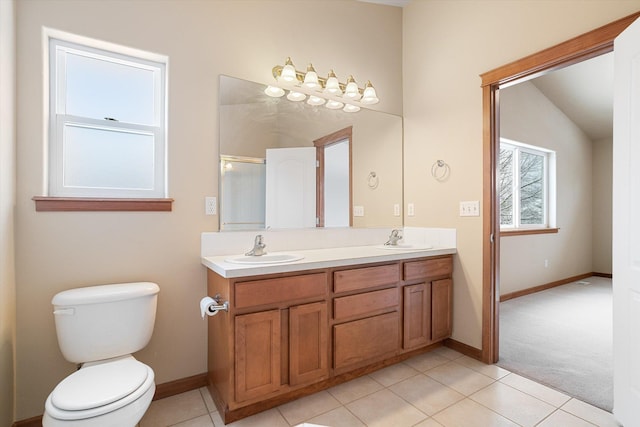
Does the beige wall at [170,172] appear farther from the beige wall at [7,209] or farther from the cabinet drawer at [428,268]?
the cabinet drawer at [428,268]

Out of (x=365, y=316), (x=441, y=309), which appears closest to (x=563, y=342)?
(x=441, y=309)

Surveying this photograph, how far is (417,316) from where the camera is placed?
2.33 metres

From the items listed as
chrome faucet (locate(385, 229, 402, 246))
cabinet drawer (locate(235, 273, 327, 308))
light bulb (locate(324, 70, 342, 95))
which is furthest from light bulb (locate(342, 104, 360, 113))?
cabinet drawer (locate(235, 273, 327, 308))

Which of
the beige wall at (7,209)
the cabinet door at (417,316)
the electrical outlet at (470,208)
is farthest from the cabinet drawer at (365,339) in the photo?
the beige wall at (7,209)

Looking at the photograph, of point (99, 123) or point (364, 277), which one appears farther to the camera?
point (364, 277)

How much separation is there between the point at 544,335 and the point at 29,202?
3919 mm

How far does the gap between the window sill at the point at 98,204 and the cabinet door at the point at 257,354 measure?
0.85 metres

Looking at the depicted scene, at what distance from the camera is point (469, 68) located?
2408 millimetres

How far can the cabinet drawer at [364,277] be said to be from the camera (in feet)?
6.34

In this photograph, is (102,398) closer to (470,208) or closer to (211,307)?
(211,307)

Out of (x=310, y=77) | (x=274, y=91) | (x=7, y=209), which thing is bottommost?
(x=7, y=209)

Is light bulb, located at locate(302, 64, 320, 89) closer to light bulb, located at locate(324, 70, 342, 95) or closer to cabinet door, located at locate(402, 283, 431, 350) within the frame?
light bulb, located at locate(324, 70, 342, 95)

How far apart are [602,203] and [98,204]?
23.4ft

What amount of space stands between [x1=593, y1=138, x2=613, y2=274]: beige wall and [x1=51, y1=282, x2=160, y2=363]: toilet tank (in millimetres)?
6815
